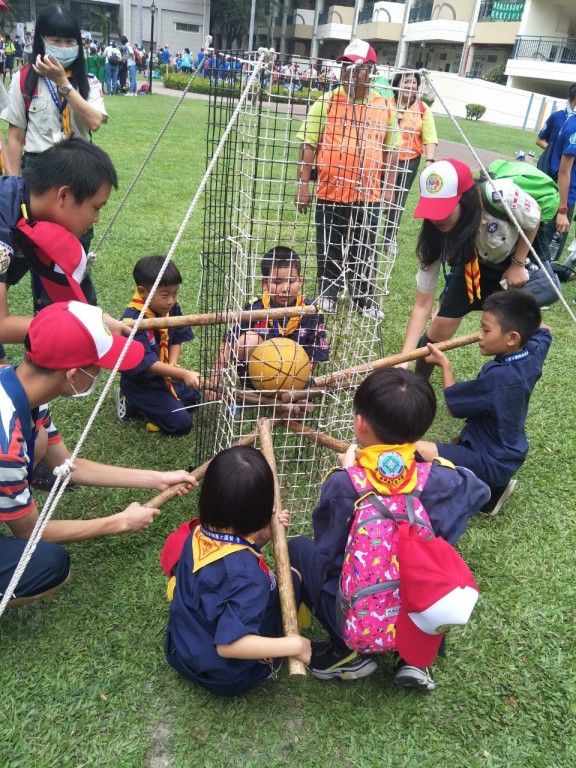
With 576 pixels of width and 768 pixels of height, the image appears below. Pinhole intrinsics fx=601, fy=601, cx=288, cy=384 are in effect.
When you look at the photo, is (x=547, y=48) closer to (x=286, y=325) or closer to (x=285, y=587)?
(x=286, y=325)

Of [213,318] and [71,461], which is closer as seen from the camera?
[71,461]

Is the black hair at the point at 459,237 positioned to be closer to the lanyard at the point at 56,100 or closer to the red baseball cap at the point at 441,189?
the red baseball cap at the point at 441,189

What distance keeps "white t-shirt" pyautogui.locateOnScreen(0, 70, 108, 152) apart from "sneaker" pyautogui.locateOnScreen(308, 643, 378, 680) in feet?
10.1

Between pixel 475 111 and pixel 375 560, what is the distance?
31737mm

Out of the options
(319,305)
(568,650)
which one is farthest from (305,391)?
(568,650)

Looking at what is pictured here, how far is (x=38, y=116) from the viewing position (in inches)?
135

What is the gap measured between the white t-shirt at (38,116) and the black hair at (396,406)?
2.62 metres

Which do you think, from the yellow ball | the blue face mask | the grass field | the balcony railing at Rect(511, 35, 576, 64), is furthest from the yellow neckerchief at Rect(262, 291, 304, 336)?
the balcony railing at Rect(511, 35, 576, 64)

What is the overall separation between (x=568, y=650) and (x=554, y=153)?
17.7 ft

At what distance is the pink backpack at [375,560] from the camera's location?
186 centimetres

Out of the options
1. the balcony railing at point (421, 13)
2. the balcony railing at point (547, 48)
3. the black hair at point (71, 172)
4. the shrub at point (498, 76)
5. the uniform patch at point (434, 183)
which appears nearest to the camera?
the black hair at point (71, 172)

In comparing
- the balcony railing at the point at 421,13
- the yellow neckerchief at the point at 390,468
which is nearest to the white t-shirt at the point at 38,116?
the yellow neckerchief at the point at 390,468

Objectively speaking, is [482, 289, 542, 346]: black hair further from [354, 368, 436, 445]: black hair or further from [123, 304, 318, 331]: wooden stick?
[354, 368, 436, 445]: black hair

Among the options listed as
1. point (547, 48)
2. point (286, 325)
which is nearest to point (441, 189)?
point (286, 325)
